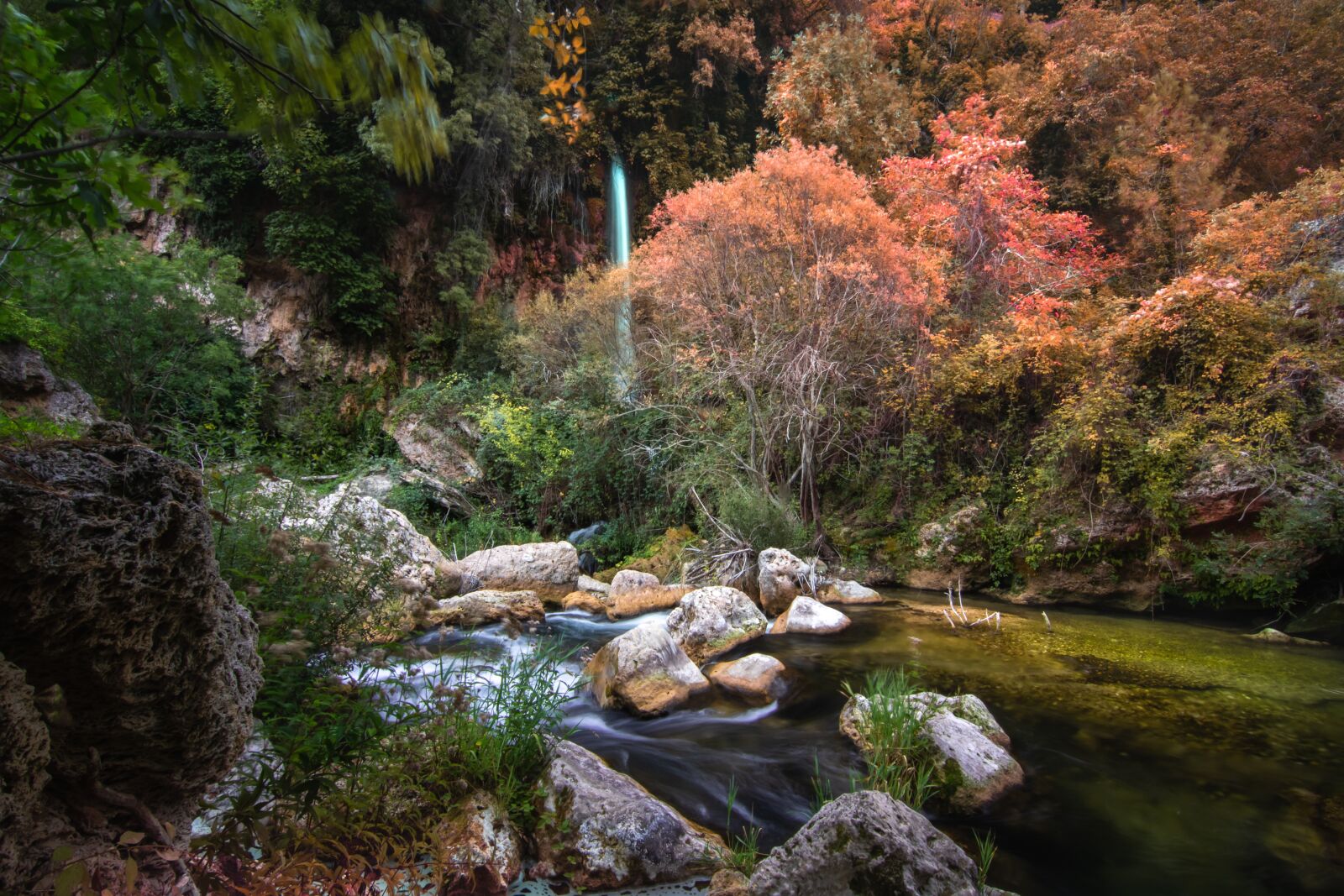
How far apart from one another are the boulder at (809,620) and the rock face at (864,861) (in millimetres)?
5141

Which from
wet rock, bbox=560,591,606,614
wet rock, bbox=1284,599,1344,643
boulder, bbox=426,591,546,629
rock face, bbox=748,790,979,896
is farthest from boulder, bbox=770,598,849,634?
rock face, bbox=748,790,979,896

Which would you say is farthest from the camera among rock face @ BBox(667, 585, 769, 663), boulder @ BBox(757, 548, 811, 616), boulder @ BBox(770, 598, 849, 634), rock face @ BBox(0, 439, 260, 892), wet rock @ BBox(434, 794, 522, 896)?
boulder @ BBox(757, 548, 811, 616)

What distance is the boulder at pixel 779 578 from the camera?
8.85 metres

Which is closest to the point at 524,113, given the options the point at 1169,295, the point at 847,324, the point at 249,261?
the point at 249,261

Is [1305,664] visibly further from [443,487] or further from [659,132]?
[659,132]

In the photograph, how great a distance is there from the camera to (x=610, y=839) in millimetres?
3047

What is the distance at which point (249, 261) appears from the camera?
16.5m

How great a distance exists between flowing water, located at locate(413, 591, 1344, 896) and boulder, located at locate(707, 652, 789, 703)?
0.16 meters

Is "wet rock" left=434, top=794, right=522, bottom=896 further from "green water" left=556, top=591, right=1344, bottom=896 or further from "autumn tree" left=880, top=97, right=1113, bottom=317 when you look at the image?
"autumn tree" left=880, top=97, right=1113, bottom=317

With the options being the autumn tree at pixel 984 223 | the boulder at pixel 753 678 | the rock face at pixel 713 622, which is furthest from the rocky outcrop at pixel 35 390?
the autumn tree at pixel 984 223

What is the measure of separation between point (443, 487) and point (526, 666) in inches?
459

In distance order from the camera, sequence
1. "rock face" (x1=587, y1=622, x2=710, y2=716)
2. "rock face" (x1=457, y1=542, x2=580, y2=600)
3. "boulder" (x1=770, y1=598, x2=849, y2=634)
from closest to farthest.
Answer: "rock face" (x1=587, y1=622, x2=710, y2=716) < "boulder" (x1=770, y1=598, x2=849, y2=634) < "rock face" (x1=457, y1=542, x2=580, y2=600)

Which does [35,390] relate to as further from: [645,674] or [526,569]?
[645,674]

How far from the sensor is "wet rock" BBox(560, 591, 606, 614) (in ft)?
30.2
